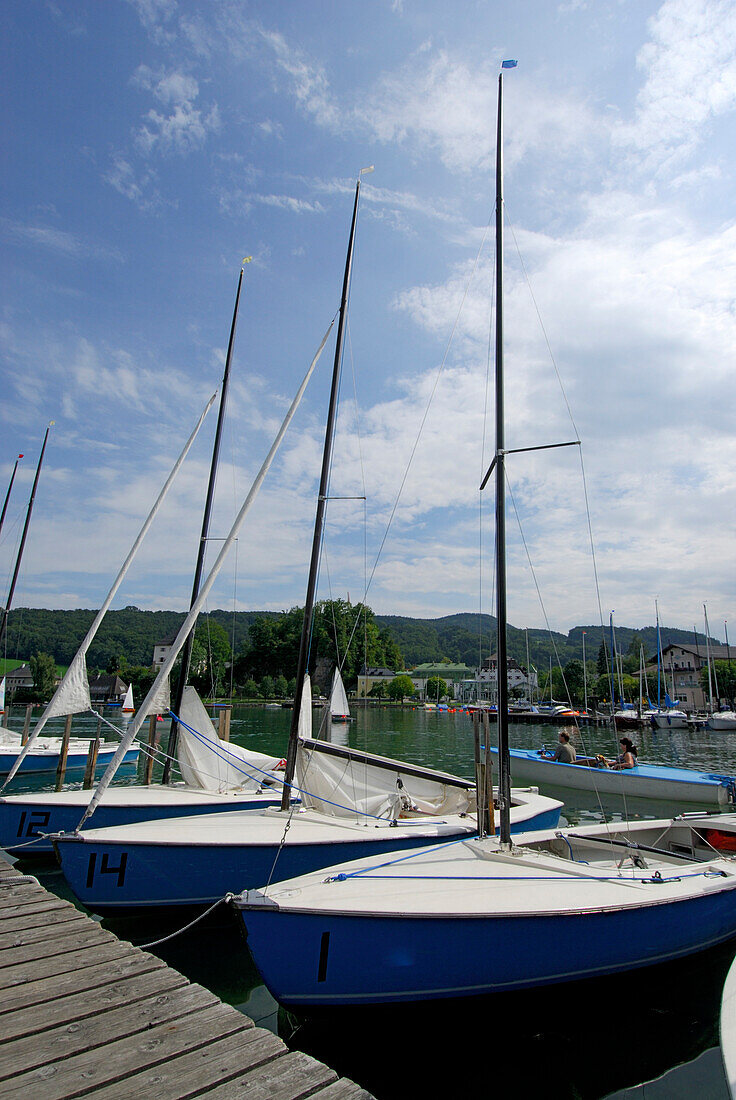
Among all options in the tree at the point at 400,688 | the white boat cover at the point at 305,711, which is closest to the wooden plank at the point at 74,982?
the white boat cover at the point at 305,711

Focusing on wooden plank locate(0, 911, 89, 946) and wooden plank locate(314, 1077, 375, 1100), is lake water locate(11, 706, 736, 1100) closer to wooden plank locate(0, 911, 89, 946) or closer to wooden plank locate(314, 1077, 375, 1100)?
wooden plank locate(0, 911, 89, 946)

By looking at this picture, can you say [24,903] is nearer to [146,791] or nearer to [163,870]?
[163,870]

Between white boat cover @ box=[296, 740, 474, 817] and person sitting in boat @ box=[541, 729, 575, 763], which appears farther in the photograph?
person sitting in boat @ box=[541, 729, 575, 763]

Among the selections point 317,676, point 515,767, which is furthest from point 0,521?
point 317,676

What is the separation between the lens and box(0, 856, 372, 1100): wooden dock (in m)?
3.05

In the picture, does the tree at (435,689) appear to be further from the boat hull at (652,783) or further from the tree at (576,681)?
the boat hull at (652,783)

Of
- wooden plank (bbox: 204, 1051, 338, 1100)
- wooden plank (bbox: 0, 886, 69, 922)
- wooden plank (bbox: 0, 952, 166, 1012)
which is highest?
wooden plank (bbox: 204, 1051, 338, 1100)

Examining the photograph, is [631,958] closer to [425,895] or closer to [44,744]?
[425,895]

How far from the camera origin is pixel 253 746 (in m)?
36.4

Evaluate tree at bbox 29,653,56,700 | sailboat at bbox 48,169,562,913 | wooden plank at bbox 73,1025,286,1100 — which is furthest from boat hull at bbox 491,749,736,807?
tree at bbox 29,653,56,700

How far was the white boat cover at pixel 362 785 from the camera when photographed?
1090 cm

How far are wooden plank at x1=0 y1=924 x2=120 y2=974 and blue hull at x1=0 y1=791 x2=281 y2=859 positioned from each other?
6150 mm

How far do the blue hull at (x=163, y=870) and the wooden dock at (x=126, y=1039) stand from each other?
12.2 ft

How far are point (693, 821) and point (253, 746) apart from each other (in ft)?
99.0
